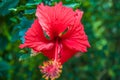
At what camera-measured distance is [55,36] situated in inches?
49.3

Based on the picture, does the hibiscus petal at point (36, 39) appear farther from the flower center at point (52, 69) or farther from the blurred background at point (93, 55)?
the blurred background at point (93, 55)

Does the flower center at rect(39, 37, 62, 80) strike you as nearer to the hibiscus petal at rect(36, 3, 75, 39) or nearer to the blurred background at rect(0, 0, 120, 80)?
the hibiscus petal at rect(36, 3, 75, 39)

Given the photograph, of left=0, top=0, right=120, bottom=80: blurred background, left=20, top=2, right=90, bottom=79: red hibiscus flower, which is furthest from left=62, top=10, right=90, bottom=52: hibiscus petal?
left=0, top=0, right=120, bottom=80: blurred background

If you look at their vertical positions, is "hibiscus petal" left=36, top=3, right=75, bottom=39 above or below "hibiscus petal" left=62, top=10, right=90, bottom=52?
above

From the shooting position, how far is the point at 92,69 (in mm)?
3402

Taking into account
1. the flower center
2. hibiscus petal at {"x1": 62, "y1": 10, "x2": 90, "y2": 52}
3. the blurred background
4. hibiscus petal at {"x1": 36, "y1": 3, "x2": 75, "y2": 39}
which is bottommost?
the blurred background

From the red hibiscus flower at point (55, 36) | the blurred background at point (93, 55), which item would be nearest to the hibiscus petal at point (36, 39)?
the red hibiscus flower at point (55, 36)

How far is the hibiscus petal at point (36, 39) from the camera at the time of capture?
119cm

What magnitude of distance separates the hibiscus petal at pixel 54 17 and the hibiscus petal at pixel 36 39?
18mm

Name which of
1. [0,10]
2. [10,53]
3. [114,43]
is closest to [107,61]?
[114,43]

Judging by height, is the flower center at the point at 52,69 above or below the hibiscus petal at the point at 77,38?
below

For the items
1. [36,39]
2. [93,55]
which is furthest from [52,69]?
[93,55]

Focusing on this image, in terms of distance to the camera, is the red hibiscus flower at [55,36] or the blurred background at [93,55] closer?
the red hibiscus flower at [55,36]

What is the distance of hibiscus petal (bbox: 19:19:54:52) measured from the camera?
3.91ft
